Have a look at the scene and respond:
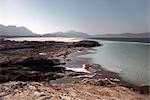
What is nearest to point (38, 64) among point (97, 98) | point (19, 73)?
point (19, 73)

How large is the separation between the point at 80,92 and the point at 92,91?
961mm

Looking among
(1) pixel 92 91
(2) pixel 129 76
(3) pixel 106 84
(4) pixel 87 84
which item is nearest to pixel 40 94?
(1) pixel 92 91

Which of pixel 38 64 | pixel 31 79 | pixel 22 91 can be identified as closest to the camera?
pixel 22 91

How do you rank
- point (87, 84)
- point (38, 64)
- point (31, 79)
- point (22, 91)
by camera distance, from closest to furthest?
point (22, 91) → point (87, 84) → point (31, 79) → point (38, 64)

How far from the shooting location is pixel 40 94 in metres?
12.8

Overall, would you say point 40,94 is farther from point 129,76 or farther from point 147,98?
point 129,76

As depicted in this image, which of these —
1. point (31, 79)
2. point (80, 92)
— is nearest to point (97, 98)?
point (80, 92)

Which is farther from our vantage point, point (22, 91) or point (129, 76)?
point (129, 76)

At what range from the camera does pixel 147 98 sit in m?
14.1

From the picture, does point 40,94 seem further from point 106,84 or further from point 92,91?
point 106,84

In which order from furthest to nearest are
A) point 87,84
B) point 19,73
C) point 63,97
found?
point 19,73 < point 87,84 < point 63,97

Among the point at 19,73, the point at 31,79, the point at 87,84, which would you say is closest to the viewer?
the point at 87,84

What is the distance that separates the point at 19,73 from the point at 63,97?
29.6ft

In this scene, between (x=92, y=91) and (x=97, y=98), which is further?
(x=92, y=91)
